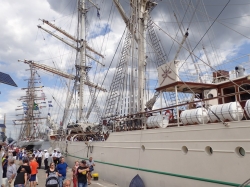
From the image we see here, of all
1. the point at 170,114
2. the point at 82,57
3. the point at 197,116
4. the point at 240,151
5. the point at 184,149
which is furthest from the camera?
the point at 82,57

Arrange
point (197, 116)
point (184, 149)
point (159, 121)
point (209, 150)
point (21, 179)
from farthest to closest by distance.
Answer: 1. point (159, 121)
2. point (184, 149)
3. point (197, 116)
4. point (209, 150)
5. point (21, 179)

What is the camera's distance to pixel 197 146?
6.77 meters

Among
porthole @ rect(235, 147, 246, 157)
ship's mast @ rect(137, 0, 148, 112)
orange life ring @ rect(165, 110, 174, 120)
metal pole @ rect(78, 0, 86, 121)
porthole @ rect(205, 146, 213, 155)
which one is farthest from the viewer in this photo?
metal pole @ rect(78, 0, 86, 121)

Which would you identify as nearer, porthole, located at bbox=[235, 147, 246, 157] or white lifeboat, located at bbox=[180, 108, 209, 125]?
porthole, located at bbox=[235, 147, 246, 157]

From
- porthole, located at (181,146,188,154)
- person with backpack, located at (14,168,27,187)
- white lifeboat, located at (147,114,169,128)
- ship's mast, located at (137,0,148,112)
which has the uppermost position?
ship's mast, located at (137,0,148,112)

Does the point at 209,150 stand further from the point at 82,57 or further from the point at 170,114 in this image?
the point at 82,57

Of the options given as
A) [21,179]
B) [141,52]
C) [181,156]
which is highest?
[141,52]

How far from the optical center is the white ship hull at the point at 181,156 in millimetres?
5852

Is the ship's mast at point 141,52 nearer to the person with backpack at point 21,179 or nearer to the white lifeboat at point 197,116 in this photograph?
the white lifeboat at point 197,116

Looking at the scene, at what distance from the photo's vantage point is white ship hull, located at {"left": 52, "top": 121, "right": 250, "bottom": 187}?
585 centimetres

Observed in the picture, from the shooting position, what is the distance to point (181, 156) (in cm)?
720

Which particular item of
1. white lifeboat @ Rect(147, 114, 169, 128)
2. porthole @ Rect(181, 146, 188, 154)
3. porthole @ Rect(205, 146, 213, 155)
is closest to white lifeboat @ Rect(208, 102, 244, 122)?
porthole @ Rect(205, 146, 213, 155)

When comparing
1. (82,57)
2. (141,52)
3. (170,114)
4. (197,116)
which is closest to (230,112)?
(197,116)

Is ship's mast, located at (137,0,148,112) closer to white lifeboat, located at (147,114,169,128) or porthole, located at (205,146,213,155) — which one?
white lifeboat, located at (147,114,169,128)
